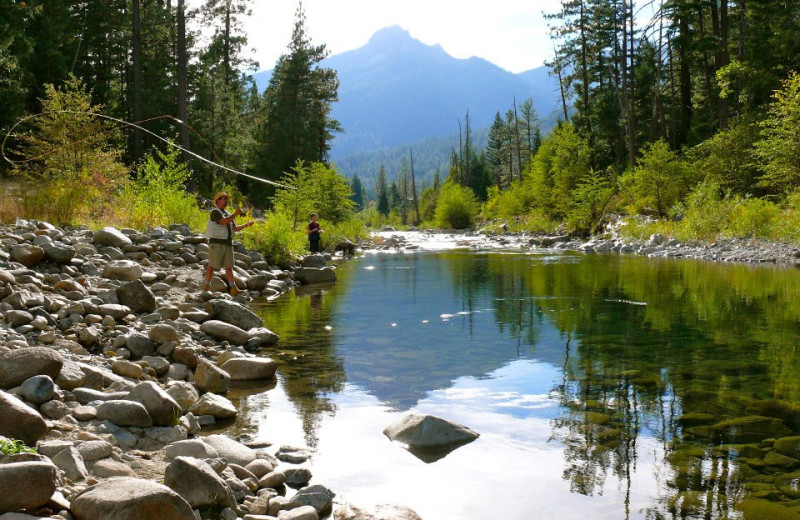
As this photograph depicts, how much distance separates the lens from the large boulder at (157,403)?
512cm

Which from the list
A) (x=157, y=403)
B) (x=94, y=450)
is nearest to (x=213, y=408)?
(x=157, y=403)

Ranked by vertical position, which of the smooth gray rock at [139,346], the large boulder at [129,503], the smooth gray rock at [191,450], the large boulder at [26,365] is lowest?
the smooth gray rock at [191,450]

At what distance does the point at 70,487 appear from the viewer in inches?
137

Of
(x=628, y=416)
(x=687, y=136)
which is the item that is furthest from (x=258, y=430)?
(x=687, y=136)

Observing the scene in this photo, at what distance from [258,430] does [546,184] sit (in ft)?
139

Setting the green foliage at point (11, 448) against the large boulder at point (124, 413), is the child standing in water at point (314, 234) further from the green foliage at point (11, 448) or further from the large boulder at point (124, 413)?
the green foliage at point (11, 448)

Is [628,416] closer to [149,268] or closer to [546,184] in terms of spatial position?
[149,268]

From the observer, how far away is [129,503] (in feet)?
9.82

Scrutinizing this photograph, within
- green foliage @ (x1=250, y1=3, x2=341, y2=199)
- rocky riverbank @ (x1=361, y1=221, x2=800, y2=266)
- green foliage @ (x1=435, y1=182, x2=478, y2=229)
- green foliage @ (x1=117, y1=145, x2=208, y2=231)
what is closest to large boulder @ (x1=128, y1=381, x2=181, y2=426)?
green foliage @ (x1=117, y1=145, x2=208, y2=231)

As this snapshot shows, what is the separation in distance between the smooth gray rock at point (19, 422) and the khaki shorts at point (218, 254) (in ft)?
26.0

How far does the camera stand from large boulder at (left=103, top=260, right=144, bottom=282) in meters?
10.4

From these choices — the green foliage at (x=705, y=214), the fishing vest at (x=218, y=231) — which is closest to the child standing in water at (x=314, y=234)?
the fishing vest at (x=218, y=231)

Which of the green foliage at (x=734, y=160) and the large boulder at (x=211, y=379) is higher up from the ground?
the green foliage at (x=734, y=160)

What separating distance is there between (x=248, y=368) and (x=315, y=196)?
23225 millimetres
